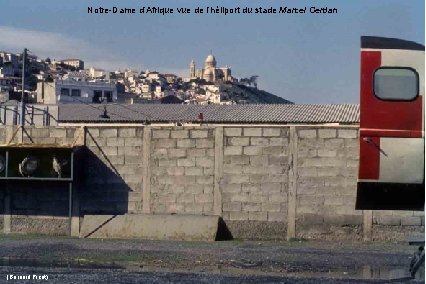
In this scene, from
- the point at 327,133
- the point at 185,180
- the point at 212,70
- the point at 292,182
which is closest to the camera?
the point at 327,133

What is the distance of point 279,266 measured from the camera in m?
11.8

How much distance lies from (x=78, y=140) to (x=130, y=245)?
3.98 m

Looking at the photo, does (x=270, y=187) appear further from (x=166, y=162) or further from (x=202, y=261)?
(x=202, y=261)

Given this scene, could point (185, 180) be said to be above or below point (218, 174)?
below

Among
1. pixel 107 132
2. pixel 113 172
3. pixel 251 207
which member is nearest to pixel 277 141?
pixel 251 207

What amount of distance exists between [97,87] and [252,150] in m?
52.9

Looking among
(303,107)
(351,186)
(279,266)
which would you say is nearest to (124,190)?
(351,186)

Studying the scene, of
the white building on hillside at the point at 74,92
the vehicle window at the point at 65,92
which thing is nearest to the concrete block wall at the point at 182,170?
the white building on hillside at the point at 74,92

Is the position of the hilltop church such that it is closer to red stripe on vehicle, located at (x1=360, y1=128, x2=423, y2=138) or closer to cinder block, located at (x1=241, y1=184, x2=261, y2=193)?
cinder block, located at (x1=241, y1=184, x2=261, y2=193)

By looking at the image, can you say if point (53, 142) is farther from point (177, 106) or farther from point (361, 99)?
point (177, 106)

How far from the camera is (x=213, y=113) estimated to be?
61312mm

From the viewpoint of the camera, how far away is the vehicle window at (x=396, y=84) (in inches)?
467

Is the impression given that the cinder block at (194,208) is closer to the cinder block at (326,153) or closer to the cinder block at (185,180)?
the cinder block at (185,180)

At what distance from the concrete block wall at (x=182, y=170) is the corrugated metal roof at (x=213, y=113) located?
3938 centimetres
